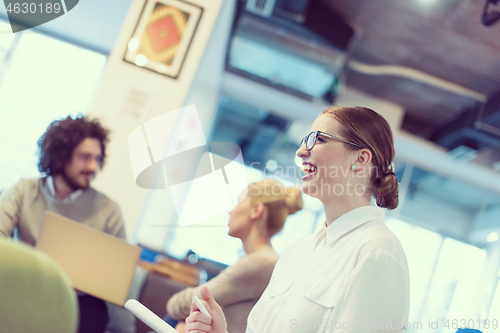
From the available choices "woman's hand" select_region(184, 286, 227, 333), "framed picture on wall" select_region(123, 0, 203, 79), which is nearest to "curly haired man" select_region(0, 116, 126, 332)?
"framed picture on wall" select_region(123, 0, 203, 79)

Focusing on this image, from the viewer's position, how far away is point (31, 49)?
16.8 feet

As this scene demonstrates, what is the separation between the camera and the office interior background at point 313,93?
277cm

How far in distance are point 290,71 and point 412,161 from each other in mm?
2353

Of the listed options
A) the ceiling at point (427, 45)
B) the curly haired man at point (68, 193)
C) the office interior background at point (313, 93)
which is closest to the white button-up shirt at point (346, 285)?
the curly haired man at point (68, 193)

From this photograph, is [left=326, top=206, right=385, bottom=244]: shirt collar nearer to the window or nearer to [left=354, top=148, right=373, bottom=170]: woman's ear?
[left=354, top=148, right=373, bottom=170]: woman's ear

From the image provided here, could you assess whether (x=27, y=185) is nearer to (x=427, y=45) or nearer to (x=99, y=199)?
(x=99, y=199)

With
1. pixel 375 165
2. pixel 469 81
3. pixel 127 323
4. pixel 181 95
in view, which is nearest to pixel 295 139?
pixel 469 81

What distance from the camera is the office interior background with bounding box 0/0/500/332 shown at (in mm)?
2771

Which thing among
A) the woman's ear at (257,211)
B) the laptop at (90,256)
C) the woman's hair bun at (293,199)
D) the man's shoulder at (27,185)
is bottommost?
the laptop at (90,256)

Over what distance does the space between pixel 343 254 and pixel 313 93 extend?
389 centimetres

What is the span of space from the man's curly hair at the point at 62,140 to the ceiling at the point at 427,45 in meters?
2.46

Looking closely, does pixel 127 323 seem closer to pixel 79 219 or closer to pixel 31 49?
pixel 79 219

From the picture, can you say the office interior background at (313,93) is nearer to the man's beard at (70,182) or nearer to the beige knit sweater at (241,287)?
the man's beard at (70,182)

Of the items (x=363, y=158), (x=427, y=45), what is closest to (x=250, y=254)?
(x=363, y=158)
